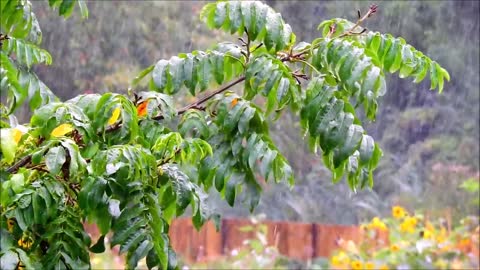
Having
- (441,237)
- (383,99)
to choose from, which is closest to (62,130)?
(441,237)

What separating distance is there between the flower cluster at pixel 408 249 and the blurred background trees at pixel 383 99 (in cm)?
153

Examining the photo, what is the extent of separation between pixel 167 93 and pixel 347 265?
389 centimetres

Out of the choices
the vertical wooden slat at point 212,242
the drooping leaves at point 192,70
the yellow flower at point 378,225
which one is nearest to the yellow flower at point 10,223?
the drooping leaves at point 192,70

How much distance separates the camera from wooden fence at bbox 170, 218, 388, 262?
7000mm

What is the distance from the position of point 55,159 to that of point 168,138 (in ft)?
0.85

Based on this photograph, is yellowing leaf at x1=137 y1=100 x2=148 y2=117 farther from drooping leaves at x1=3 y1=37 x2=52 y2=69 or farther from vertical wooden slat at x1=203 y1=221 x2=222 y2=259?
vertical wooden slat at x1=203 y1=221 x2=222 y2=259

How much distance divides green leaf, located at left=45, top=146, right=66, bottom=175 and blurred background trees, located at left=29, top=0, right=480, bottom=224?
533 cm

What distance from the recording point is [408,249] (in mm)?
5359

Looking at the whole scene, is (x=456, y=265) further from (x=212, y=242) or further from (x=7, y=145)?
(x=7, y=145)

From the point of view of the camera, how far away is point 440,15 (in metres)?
8.00

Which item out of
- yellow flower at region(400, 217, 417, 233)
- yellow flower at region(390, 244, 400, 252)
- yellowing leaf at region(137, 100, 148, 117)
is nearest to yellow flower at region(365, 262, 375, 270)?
yellow flower at region(390, 244, 400, 252)

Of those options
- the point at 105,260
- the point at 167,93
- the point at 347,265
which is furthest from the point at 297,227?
the point at 167,93

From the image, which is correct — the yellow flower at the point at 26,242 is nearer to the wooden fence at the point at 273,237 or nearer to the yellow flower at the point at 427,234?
the yellow flower at the point at 427,234

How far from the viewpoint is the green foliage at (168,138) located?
1.50 m
